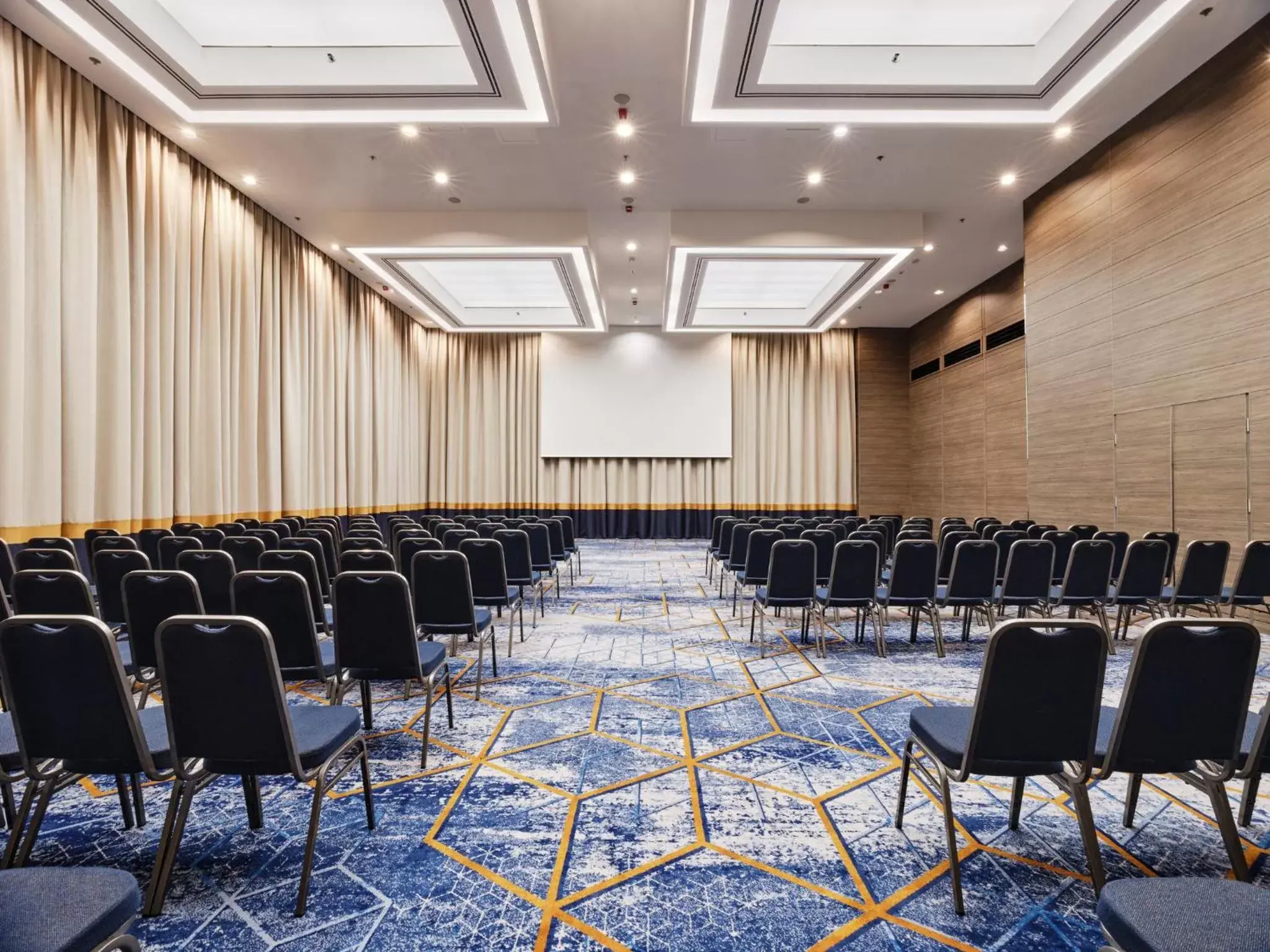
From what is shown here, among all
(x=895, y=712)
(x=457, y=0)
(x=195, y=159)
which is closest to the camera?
(x=895, y=712)

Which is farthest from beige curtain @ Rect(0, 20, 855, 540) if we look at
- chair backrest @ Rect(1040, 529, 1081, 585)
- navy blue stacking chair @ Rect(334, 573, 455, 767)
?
chair backrest @ Rect(1040, 529, 1081, 585)

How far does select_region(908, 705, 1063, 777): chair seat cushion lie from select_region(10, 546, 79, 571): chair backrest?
4386mm

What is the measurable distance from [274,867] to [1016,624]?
8.21 feet

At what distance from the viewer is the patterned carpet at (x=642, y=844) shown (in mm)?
1864

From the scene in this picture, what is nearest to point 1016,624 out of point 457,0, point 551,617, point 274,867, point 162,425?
point 274,867

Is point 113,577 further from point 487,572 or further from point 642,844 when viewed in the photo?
point 642,844

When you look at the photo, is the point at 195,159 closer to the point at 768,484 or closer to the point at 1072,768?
the point at 1072,768

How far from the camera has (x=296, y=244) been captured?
1009 centimetres

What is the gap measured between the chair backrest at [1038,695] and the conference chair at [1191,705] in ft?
0.28

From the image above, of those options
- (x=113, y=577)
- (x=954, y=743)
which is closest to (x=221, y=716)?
(x=954, y=743)

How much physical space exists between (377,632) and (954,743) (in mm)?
2404

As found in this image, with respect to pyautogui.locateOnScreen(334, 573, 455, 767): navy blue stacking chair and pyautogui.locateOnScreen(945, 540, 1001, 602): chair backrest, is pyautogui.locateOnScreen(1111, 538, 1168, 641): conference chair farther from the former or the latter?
pyautogui.locateOnScreen(334, 573, 455, 767): navy blue stacking chair

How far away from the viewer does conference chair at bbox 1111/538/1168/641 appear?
16.2 ft

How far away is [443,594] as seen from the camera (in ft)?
12.7
